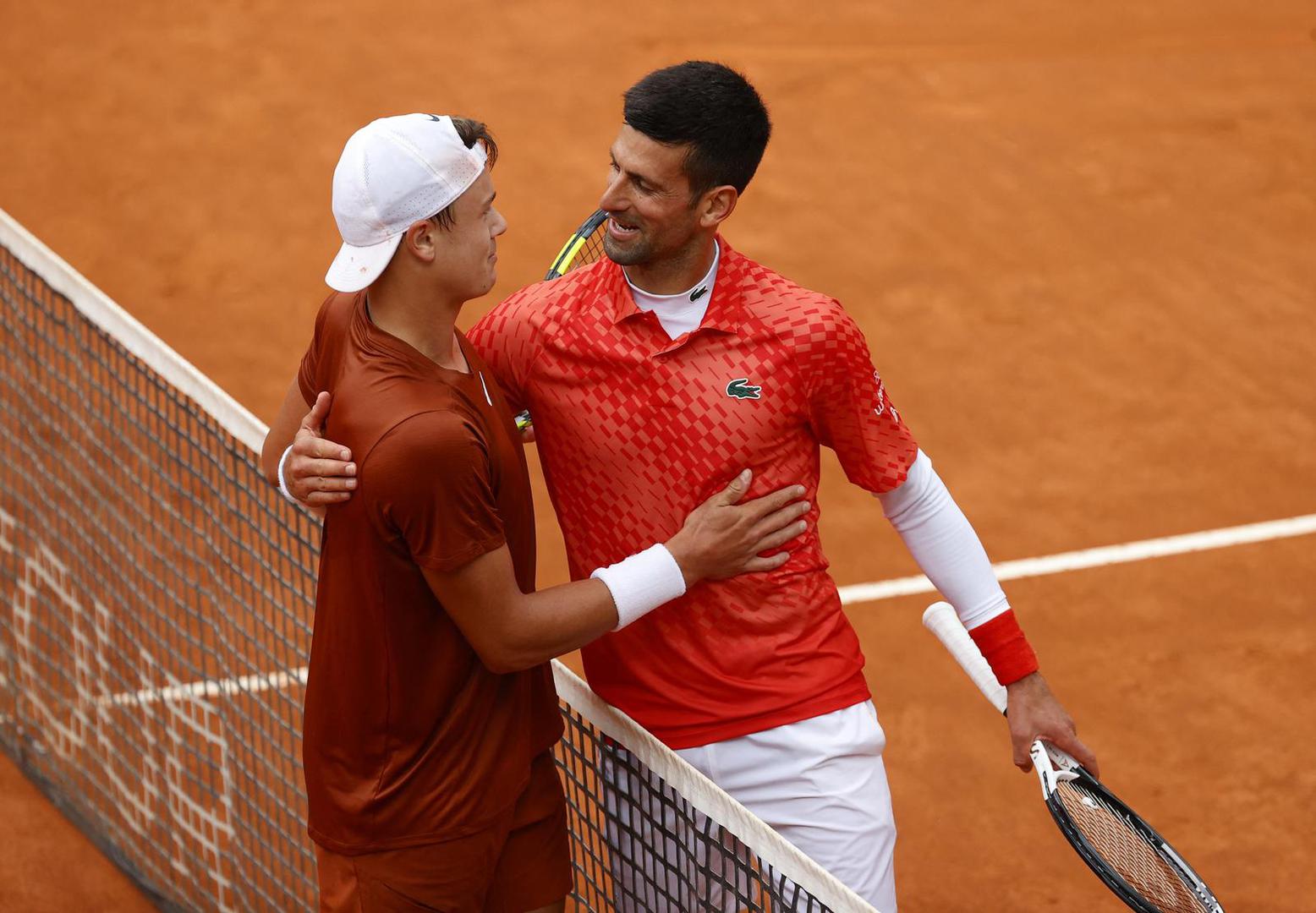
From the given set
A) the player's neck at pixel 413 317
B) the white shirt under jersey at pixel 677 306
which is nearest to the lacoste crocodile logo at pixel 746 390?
the white shirt under jersey at pixel 677 306

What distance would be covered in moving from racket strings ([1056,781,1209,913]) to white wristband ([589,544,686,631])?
2.63ft

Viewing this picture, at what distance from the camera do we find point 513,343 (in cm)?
308

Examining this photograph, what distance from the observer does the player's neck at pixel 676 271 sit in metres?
3.08

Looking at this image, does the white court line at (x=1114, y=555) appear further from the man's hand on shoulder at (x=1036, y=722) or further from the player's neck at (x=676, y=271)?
the player's neck at (x=676, y=271)

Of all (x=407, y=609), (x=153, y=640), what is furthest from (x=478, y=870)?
(x=153, y=640)

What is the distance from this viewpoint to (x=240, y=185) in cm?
809

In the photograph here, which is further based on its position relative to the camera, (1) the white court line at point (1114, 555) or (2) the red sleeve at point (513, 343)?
(1) the white court line at point (1114, 555)

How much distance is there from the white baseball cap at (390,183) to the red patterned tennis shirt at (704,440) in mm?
471

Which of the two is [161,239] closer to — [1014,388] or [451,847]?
[1014,388]

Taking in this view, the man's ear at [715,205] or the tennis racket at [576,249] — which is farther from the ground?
the man's ear at [715,205]

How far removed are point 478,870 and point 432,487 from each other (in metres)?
0.73

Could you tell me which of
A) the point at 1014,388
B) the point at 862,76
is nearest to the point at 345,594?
the point at 1014,388

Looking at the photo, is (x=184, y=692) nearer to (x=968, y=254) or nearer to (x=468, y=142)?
(x=468, y=142)

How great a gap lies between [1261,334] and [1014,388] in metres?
1.20
